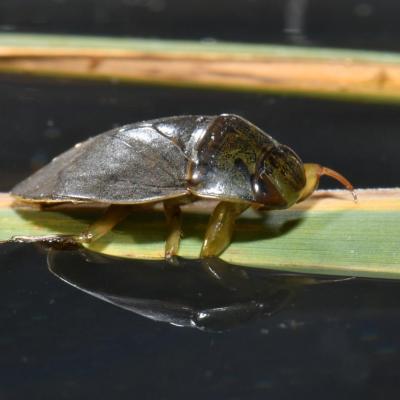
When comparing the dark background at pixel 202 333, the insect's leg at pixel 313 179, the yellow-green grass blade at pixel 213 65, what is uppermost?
the yellow-green grass blade at pixel 213 65

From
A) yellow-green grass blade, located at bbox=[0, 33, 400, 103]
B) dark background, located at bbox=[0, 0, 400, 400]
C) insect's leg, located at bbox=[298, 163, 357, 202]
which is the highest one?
yellow-green grass blade, located at bbox=[0, 33, 400, 103]

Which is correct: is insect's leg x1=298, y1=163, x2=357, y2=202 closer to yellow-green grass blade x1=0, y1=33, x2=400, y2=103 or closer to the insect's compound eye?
the insect's compound eye

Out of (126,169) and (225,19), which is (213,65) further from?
(225,19)

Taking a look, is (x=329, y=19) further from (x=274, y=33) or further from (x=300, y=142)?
(x=300, y=142)

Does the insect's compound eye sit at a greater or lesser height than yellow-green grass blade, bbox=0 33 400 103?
lesser

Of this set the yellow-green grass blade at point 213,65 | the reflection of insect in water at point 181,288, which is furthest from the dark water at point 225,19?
the reflection of insect in water at point 181,288

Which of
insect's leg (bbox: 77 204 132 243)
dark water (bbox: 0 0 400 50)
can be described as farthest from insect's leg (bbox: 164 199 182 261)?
dark water (bbox: 0 0 400 50)

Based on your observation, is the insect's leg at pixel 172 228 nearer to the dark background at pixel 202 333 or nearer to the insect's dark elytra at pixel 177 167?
the insect's dark elytra at pixel 177 167
